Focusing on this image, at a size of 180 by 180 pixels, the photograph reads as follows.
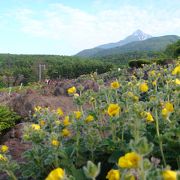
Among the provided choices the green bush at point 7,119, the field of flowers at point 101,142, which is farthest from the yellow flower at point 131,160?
the green bush at point 7,119

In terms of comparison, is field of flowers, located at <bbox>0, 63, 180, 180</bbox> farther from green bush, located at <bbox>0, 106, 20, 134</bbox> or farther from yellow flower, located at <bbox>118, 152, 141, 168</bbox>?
green bush, located at <bbox>0, 106, 20, 134</bbox>

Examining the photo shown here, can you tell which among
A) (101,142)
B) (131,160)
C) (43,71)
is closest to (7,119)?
(101,142)

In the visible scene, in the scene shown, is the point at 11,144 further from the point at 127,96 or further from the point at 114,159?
the point at 114,159

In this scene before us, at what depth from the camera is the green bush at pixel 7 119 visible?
6865 mm

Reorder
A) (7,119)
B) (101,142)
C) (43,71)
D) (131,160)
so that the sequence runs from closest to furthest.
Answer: (131,160) → (101,142) → (7,119) → (43,71)

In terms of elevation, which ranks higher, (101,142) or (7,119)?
(101,142)

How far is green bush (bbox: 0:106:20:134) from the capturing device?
6865mm

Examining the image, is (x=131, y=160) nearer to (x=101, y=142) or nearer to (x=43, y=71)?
(x=101, y=142)

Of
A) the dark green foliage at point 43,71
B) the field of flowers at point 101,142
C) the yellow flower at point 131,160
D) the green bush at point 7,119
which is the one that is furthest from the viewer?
the dark green foliage at point 43,71

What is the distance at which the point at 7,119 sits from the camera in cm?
705

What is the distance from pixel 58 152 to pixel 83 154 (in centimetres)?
47

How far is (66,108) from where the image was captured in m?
7.54

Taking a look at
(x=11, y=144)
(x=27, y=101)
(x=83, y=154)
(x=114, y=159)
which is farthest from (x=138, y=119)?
(x=27, y=101)

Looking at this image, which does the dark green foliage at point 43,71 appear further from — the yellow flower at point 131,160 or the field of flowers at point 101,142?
the yellow flower at point 131,160
